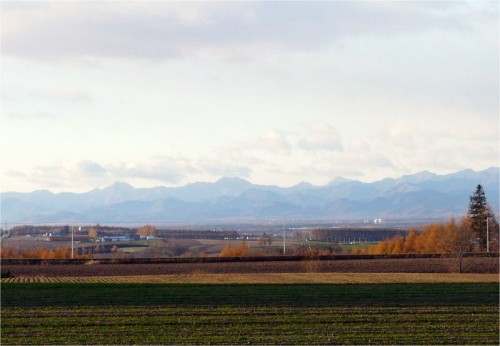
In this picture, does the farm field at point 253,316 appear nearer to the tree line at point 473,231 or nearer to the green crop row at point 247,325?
the green crop row at point 247,325

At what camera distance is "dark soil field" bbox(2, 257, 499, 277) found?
56781 mm

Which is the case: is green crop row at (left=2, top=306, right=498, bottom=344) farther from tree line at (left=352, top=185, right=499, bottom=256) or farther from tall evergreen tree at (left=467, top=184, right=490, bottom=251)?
tall evergreen tree at (left=467, top=184, right=490, bottom=251)

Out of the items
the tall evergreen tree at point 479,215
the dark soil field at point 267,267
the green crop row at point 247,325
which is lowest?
the green crop row at point 247,325

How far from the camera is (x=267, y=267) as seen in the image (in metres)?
60.0

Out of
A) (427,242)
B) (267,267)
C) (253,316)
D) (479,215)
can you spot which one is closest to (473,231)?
(479,215)

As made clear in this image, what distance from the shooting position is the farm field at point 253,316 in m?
19.8

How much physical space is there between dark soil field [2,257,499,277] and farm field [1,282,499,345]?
72.3ft

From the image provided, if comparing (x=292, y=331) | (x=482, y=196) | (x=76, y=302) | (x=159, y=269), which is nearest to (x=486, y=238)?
(x=482, y=196)

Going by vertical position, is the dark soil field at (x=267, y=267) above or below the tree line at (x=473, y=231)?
below

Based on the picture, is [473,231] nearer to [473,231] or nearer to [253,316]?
[473,231]

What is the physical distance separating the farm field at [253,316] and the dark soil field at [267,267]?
2204cm

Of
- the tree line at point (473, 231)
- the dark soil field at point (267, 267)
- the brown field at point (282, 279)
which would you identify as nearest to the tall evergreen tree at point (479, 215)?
the tree line at point (473, 231)

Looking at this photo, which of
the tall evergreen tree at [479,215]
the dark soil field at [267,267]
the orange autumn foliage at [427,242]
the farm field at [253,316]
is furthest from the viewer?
the tall evergreen tree at [479,215]

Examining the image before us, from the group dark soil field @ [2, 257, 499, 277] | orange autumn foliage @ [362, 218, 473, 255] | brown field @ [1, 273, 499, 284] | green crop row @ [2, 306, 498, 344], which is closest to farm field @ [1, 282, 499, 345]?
green crop row @ [2, 306, 498, 344]
